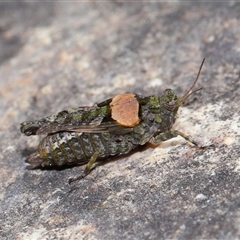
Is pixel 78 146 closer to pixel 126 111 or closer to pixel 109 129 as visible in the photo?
pixel 109 129

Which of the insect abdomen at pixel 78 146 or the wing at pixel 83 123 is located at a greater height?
the wing at pixel 83 123

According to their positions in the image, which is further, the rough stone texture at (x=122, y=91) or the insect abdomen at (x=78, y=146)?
the insect abdomen at (x=78, y=146)

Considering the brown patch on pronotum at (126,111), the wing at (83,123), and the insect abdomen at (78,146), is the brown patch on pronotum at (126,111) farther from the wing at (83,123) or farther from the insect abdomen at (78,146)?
the insect abdomen at (78,146)

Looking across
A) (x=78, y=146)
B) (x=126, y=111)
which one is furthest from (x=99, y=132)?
(x=126, y=111)

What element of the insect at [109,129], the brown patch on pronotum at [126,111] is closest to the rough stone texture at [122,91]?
the insect at [109,129]

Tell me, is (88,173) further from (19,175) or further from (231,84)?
(231,84)

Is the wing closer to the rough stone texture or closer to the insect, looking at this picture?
the insect
